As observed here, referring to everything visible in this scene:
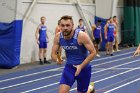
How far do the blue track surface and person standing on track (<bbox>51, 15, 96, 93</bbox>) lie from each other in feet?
9.90

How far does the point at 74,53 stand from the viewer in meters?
6.43

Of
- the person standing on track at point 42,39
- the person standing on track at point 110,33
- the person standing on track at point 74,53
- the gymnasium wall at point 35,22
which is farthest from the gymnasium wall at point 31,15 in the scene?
the person standing on track at point 74,53

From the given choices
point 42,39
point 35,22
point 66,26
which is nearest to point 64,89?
point 66,26

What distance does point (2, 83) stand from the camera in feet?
36.3

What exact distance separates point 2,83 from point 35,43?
5.66m

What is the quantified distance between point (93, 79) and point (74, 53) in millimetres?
5144

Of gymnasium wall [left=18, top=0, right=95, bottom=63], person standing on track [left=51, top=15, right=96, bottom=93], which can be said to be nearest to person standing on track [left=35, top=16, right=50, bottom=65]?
gymnasium wall [left=18, top=0, right=95, bottom=63]

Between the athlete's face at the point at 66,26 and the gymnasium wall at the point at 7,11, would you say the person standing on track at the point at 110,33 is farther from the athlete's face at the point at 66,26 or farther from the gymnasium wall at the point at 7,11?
the athlete's face at the point at 66,26

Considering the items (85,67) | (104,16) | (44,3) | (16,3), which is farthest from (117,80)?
(104,16)

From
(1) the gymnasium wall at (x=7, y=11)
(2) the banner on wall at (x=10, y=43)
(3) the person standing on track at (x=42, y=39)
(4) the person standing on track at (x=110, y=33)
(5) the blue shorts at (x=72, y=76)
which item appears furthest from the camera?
(4) the person standing on track at (x=110, y=33)

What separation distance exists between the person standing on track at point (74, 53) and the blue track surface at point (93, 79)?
302cm

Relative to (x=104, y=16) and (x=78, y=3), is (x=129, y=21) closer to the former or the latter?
(x=104, y=16)

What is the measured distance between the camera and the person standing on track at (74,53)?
20.2 ft

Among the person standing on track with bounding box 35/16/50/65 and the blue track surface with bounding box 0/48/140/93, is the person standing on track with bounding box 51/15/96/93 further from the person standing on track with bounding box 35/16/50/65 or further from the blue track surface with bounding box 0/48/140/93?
the person standing on track with bounding box 35/16/50/65
